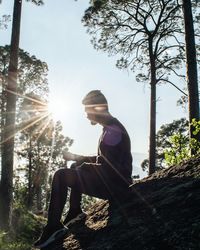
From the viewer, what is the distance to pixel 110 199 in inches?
180

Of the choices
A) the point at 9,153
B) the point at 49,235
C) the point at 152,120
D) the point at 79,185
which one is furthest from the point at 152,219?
the point at 152,120

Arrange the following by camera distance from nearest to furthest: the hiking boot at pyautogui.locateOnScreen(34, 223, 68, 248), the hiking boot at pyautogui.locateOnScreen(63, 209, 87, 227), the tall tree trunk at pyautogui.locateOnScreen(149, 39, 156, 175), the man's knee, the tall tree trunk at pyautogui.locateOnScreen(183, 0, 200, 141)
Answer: the hiking boot at pyautogui.locateOnScreen(34, 223, 68, 248), the man's knee, the hiking boot at pyautogui.locateOnScreen(63, 209, 87, 227), the tall tree trunk at pyautogui.locateOnScreen(183, 0, 200, 141), the tall tree trunk at pyautogui.locateOnScreen(149, 39, 156, 175)

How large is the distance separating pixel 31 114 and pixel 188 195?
27.2m

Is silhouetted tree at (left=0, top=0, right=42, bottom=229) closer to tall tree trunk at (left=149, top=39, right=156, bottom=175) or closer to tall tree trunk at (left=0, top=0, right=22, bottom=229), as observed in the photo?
tall tree trunk at (left=0, top=0, right=22, bottom=229)

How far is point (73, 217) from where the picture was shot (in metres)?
4.87

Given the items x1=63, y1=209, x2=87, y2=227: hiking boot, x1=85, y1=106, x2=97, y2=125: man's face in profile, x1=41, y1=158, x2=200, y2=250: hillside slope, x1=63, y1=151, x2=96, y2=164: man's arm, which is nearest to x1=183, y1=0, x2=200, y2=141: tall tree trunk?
x1=41, y1=158, x2=200, y2=250: hillside slope

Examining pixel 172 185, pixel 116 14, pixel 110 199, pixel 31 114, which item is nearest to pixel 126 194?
pixel 110 199

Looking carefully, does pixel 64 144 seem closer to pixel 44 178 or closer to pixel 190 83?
pixel 44 178

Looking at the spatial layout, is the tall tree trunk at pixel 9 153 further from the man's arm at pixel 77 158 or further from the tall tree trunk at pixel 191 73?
the man's arm at pixel 77 158

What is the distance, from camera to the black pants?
167 inches

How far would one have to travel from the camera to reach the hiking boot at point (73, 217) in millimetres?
4785

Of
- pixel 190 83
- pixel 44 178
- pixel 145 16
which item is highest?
pixel 145 16

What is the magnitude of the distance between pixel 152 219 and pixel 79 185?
3.82 ft

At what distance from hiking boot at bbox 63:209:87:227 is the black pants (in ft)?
1.76
